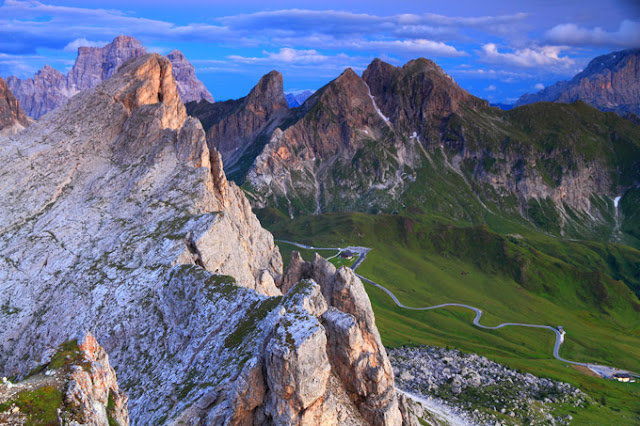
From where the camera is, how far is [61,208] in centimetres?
9044

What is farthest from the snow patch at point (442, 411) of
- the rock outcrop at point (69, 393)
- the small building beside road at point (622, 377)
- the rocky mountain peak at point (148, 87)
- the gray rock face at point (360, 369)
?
the small building beside road at point (622, 377)

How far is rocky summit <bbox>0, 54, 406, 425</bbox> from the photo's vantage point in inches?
1578

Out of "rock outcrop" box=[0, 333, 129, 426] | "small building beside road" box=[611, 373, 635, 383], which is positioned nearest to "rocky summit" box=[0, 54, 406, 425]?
"rock outcrop" box=[0, 333, 129, 426]

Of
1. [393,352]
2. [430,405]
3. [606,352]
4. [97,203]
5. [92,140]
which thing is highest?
[92,140]

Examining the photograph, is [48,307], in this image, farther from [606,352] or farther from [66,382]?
[606,352]

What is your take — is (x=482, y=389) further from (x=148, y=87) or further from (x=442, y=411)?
(x=148, y=87)

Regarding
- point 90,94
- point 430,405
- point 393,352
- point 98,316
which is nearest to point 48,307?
point 98,316

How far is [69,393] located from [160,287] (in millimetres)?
36244

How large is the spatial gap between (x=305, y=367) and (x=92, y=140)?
8895 centimetres

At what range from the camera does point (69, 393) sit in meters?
30.1

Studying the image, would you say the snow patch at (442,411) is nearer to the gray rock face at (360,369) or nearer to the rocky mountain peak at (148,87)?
the gray rock face at (360,369)

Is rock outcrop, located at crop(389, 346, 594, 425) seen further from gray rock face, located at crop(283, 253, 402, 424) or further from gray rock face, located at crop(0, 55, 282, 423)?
gray rock face, located at crop(283, 253, 402, 424)

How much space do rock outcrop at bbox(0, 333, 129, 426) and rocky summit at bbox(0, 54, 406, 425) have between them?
24cm

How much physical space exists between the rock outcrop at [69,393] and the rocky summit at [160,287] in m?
0.24
